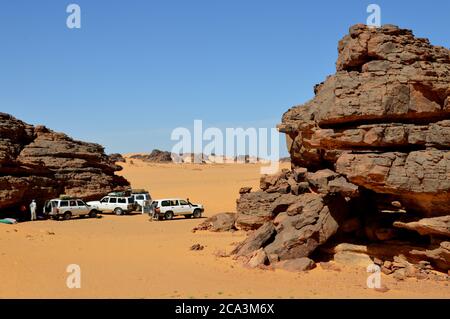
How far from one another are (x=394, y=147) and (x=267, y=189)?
10.3 meters

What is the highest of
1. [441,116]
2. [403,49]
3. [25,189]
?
[403,49]

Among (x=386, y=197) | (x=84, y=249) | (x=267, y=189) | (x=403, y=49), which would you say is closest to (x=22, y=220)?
(x=84, y=249)

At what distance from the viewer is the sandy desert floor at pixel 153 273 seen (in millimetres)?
13609

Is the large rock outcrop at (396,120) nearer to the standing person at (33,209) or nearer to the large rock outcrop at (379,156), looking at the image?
the large rock outcrop at (379,156)

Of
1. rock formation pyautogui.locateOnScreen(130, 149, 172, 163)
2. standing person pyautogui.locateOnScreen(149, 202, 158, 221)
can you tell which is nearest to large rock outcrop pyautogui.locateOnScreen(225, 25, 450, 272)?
standing person pyautogui.locateOnScreen(149, 202, 158, 221)

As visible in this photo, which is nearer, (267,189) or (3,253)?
(3,253)

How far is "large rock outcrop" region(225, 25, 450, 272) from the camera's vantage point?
15.0 meters

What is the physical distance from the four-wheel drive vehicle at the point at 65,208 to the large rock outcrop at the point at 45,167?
2.00 m

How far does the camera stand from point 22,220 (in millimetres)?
31781

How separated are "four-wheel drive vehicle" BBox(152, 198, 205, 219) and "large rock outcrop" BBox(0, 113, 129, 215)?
869cm

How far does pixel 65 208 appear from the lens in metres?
33.4
